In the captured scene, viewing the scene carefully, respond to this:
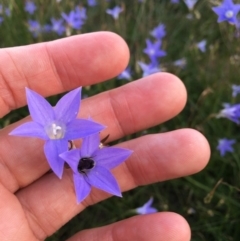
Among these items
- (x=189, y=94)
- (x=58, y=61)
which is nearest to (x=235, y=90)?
(x=189, y=94)

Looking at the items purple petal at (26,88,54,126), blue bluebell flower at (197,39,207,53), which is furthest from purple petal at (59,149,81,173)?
blue bluebell flower at (197,39,207,53)

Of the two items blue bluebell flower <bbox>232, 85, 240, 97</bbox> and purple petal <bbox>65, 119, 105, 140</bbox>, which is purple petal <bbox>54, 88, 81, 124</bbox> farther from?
blue bluebell flower <bbox>232, 85, 240, 97</bbox>

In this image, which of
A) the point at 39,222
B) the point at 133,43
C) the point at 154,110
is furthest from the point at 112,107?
the point at 133,43

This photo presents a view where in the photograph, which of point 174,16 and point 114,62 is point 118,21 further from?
point 114,62

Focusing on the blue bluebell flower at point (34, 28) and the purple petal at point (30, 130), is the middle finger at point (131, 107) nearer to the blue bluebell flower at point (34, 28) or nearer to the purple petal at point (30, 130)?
the purple petal at point (30, 130)

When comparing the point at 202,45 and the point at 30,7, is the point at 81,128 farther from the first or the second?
the point at 30,7
